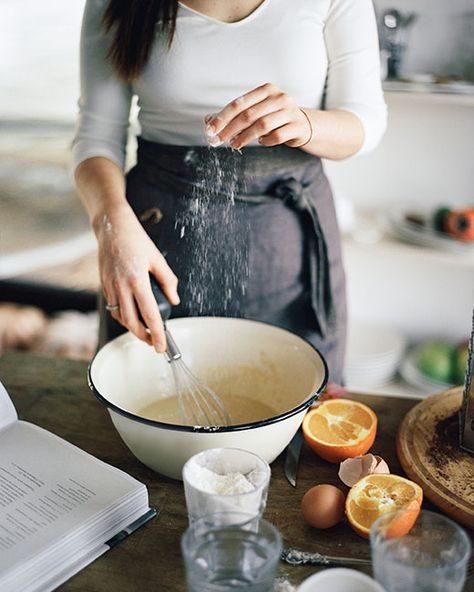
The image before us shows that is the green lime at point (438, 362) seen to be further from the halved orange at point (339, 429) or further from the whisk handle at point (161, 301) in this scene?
the whisk handle at point (161, 301)

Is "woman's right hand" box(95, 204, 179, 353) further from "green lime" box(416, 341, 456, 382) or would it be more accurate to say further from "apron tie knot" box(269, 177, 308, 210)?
"green lime" box(416, 341, 456, 382)

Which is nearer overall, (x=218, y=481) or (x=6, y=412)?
(x=218, y=481)

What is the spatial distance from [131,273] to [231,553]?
437 mm

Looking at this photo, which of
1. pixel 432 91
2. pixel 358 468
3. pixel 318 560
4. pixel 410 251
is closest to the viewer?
pixel 318 560

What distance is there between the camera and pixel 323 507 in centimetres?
80

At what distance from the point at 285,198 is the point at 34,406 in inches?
21.5

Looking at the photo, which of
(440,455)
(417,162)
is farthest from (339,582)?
(417,162)

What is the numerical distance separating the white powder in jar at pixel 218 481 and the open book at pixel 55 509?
10 cm

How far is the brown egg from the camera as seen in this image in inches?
31.4

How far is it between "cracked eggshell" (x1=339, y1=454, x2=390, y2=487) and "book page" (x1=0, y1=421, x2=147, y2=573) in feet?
0.82

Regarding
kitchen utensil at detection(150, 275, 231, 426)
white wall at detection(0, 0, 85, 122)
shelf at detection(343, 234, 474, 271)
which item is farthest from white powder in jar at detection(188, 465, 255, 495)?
white wall at detection(0, 0, 85, 122)

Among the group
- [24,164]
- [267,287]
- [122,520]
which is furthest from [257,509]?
[24,164]

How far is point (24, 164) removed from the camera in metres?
2.41

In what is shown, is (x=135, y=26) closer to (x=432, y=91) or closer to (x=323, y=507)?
(x=323, y=507)
